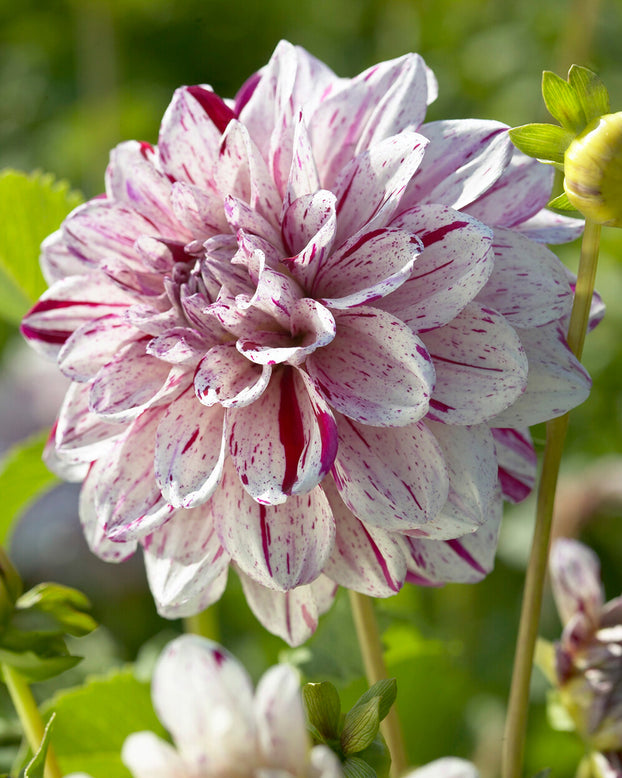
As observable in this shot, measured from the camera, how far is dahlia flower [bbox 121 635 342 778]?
294 mm

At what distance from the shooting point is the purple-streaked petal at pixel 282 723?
0.96ft

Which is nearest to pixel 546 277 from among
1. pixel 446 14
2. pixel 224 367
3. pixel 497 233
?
pixel 497 233

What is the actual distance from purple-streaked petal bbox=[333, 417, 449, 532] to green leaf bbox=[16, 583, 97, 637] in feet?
0.42

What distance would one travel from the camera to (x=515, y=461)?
428mm

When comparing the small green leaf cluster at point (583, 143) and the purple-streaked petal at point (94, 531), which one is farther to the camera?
the purple-streaked petal at point (94, 531)

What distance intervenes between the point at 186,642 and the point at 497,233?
0.20 m

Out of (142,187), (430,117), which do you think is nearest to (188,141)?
(142,187)

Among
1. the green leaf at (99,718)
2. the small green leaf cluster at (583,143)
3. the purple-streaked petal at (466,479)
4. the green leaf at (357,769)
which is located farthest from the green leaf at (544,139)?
the green leaf at (99,718)

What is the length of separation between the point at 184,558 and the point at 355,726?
0.12 meters

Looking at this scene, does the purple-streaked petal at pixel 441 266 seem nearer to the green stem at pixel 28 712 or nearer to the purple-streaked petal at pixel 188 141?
the purple-streaked petal at pixel 188 141

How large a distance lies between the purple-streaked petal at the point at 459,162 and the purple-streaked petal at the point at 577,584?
0.20 metres

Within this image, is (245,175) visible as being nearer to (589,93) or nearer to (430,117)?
(589,93)

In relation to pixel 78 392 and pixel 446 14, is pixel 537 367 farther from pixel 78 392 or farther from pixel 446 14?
pixel 446 14

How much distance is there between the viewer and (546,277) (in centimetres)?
39
